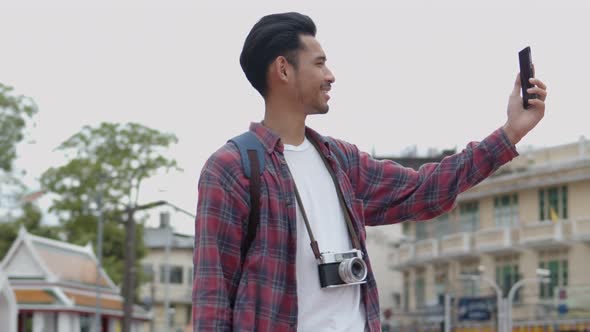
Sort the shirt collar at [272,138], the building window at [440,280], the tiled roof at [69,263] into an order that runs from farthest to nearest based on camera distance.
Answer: the building window at [440,280] < the tiled roof at [69,263] < the shirt collar at [272,138]

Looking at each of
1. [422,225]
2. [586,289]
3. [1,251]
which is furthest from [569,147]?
[1,251]

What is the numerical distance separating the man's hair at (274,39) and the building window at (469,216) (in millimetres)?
56869

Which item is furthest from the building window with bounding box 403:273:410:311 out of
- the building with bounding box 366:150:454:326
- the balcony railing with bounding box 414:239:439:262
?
the balcony railing with bounding box 414:239:439:262

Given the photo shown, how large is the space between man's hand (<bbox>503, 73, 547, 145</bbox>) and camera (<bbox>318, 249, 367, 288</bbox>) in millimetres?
646

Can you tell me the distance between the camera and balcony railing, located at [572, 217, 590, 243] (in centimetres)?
5091

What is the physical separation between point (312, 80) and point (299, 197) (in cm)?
37

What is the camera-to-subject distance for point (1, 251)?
188ft

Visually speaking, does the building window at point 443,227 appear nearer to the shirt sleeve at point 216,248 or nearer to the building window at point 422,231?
the building window at point 422,231

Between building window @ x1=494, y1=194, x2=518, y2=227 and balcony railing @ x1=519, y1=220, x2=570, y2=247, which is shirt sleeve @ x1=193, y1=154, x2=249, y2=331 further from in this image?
building window @ x1=494, y1=194, x2=518, y2=227

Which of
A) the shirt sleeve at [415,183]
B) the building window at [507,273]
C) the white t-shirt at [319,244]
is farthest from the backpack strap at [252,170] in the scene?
the building window at [507,273]

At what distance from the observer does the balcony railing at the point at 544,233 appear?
52062 millimetres

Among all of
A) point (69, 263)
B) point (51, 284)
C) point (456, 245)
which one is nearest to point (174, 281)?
point (456, 245)

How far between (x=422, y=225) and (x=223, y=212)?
6309 cm

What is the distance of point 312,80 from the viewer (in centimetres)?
369
